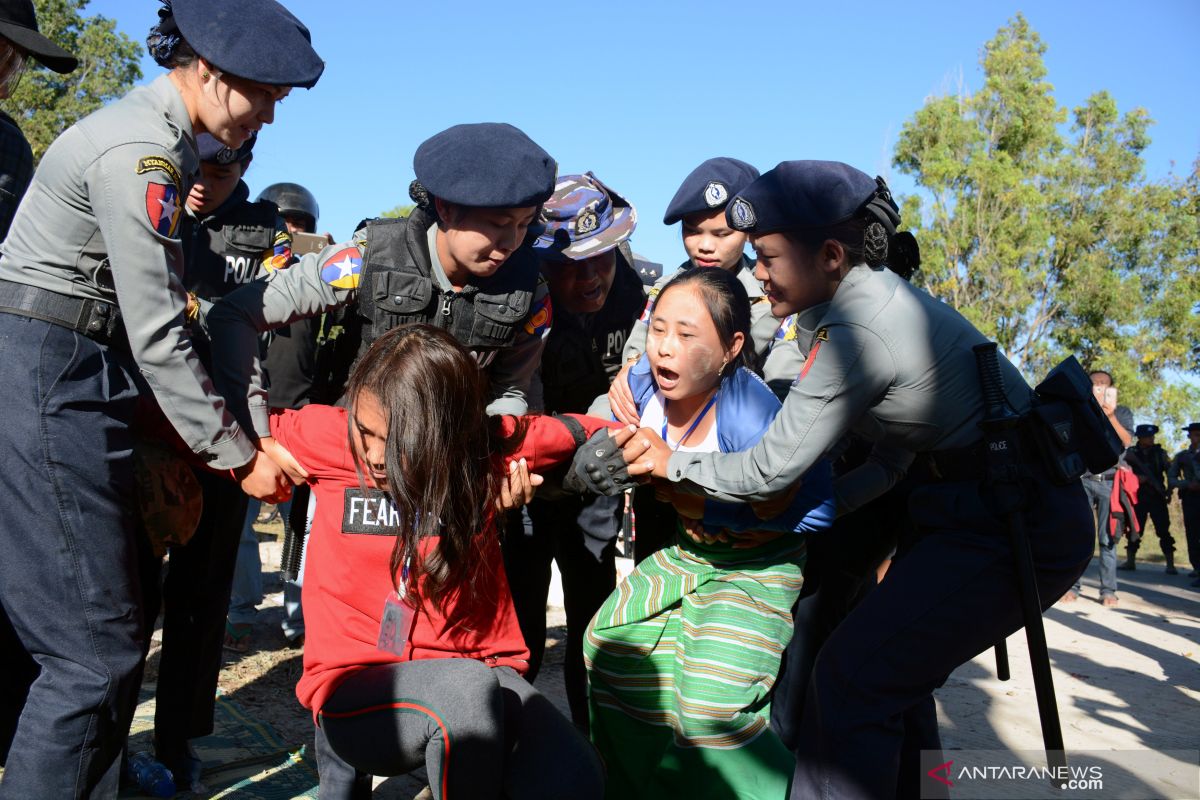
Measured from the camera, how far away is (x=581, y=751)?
7.63 ft

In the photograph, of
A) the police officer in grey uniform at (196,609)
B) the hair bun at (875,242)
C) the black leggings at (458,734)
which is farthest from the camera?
the police officer in grey uniform at (196,609)

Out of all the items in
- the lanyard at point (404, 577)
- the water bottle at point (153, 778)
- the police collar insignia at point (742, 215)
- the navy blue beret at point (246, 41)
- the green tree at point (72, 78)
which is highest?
the green tree at point (72, 78)

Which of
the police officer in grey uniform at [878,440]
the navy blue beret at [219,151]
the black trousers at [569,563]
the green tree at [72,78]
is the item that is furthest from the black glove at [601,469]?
the green tree at [72,78]

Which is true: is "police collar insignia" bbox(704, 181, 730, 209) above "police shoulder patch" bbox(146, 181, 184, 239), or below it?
above

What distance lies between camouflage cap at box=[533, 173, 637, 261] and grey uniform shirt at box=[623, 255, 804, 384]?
296 millimetres

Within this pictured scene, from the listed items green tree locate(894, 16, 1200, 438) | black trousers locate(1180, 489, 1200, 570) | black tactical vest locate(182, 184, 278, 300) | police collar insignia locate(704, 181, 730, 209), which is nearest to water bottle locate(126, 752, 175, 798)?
black tactical vest locate(182, 184, 278, 300)

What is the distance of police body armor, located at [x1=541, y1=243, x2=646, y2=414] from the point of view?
400cm

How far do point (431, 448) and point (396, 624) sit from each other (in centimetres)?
43

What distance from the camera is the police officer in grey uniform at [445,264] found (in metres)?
2.93

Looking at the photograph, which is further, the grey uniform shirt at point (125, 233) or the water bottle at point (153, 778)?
the water bottle at point (153, 778)

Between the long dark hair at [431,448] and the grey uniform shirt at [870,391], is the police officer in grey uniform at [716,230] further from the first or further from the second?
the long dark hair at [431,448]

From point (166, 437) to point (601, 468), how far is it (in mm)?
1223

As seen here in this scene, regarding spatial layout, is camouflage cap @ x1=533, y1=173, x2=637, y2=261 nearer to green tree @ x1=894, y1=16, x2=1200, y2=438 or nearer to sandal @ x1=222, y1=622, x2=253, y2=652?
sandal @ x1=222, y1=622, x2=253, y2=652

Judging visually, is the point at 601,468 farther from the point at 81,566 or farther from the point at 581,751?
the point at 81,566
